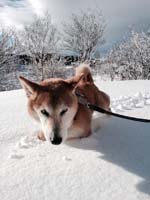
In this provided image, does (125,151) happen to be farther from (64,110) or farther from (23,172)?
(23,172)

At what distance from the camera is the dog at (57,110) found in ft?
6.60

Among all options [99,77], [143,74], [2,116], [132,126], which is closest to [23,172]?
[132,126]

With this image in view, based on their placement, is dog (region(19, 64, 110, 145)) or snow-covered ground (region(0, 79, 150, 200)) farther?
dog (region(19, 64, 110, 145))

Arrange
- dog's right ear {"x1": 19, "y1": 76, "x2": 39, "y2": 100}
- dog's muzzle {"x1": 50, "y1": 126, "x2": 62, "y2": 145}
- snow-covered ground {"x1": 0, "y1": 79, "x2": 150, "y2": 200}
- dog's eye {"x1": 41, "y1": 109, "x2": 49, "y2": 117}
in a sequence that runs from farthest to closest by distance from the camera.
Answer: dog's right ear {"x1": 19, "y1": 76, "x2": 39, "y2": 100}
dog's eye {"x1": 41, "y1": 109, "x2": 49, "y2": 117}
dog's muzzle {"x1": 50, "y1": 126, "x2": 62, "y2": 145}
snow-covered ground {"x1": 0, "y1": 79, "x2": 150, "y2": 200}

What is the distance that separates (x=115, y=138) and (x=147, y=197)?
78cm

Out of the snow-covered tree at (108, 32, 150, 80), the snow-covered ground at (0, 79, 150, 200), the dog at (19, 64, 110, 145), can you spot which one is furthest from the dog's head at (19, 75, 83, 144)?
the snow-covered tree at (108, 32, 150, 80)

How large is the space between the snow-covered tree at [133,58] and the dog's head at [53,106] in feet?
37.1

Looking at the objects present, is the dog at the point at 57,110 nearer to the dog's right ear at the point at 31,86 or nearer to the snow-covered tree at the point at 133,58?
the dog's right ear at the point at 31,86

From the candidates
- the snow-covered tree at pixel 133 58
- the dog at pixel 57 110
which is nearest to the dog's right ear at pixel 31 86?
the dog at pixel 57 110

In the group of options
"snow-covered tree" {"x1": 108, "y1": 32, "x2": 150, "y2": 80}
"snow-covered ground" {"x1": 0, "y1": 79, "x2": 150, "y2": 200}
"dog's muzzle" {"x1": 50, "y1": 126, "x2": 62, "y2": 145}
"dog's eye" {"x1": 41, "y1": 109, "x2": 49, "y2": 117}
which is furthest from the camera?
"snow-covered tree" {"x1": 108, "y1": 32, "x2": 150, "y2": 80}

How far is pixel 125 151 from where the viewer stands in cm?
204

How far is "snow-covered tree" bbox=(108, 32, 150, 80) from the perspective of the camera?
1361cm

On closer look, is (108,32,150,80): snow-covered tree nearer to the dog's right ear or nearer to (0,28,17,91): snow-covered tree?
(0,28,17,91): snow-covered tree

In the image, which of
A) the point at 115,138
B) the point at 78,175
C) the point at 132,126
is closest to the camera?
the point at 78,175
